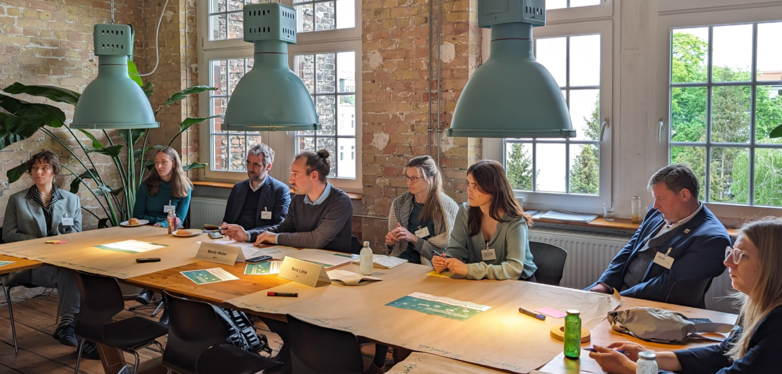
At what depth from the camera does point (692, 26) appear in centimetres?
439

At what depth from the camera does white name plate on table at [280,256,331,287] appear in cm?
330

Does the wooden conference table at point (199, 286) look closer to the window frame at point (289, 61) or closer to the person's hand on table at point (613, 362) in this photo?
the person's hand on table at point (613, 362)

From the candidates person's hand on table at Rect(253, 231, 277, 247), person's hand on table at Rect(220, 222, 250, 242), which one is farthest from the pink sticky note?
person's hand on table at Rect(220, 222, 250, 242)

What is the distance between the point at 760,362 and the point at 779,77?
2881 mm

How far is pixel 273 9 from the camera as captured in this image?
3.41 m

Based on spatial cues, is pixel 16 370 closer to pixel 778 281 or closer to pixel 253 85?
pixel 253 85

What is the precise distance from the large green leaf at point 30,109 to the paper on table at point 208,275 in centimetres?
278

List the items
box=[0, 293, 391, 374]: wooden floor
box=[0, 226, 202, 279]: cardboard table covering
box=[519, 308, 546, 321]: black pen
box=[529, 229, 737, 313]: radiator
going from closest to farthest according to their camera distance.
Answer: box=[519, 308, 546, 321]: black pen
box=[0, 226, 202, 279]: cardboard table covering
box=[0, 293, 391, 374]: wooden floor
box=[529, 229, 737, 313]: radiator

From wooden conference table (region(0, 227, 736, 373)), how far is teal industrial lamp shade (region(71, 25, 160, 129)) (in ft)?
2.82

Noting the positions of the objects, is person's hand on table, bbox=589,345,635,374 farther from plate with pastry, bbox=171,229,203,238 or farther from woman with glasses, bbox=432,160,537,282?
plate with pastry, bbox=171,229,203,238

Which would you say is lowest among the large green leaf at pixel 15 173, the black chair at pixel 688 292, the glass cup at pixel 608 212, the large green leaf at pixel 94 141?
the black chair at pixel 688 292

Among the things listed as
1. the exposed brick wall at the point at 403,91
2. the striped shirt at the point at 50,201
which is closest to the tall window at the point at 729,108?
the exposed brick wall at the point at 403,91

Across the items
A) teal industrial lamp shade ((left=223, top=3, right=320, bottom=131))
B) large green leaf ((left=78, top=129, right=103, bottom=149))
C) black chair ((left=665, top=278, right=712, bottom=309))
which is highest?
teal industrial lamp shade ((left=223, top=3, right=320, bottom=131))

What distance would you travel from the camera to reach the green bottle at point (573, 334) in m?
2.28
